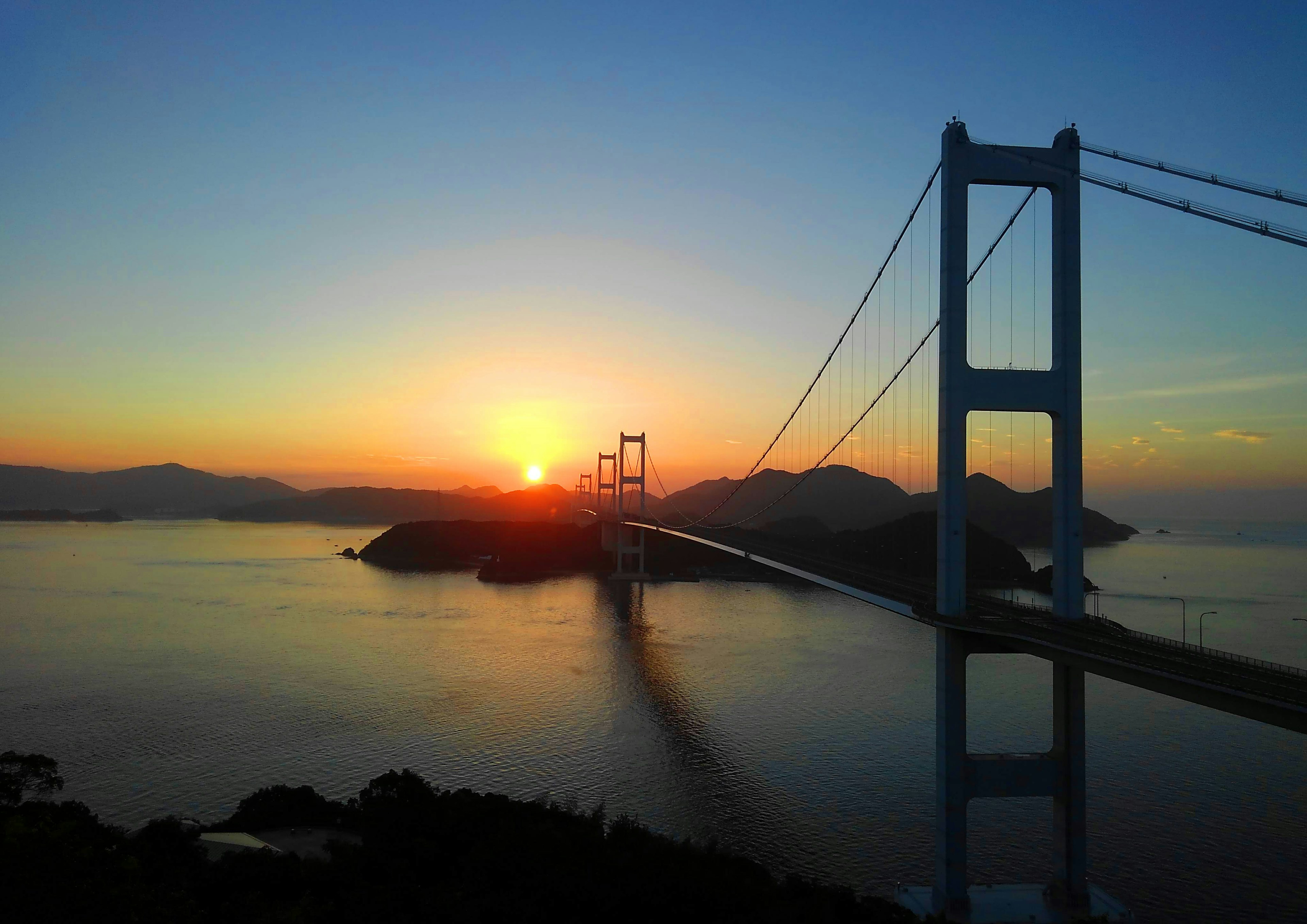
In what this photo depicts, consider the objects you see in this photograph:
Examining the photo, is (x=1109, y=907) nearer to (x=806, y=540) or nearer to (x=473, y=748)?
(x=473, y=748)

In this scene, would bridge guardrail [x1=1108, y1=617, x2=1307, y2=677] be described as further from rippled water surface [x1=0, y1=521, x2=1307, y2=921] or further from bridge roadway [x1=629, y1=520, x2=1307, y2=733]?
rippled water surface [x1=0, y1=521, x2=1307, y2=921]

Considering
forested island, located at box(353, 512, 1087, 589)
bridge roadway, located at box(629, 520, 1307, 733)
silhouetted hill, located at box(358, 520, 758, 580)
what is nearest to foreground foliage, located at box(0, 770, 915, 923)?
bridge roadway, located at box(629, 520, 1307, 733)

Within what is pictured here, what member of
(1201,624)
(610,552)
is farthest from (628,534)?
(1201,624)

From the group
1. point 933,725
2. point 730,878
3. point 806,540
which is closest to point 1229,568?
point 806,540

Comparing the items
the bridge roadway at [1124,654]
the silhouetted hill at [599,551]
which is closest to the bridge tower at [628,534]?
the silhouetted hill at [599,551]

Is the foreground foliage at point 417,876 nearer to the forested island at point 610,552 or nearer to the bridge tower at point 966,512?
the bridge tower at point 966,512

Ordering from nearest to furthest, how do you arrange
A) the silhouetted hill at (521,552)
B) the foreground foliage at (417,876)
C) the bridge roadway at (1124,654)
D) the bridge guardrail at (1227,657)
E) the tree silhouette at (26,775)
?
the bridge roadway at (1124,654) → the foreground foliage at (417,876) → the bridge guardrail at (1227,657) → the tree silhouette at (26,775) → the silhouetted hill at (521,552)

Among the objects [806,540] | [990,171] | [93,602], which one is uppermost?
[990,171]
